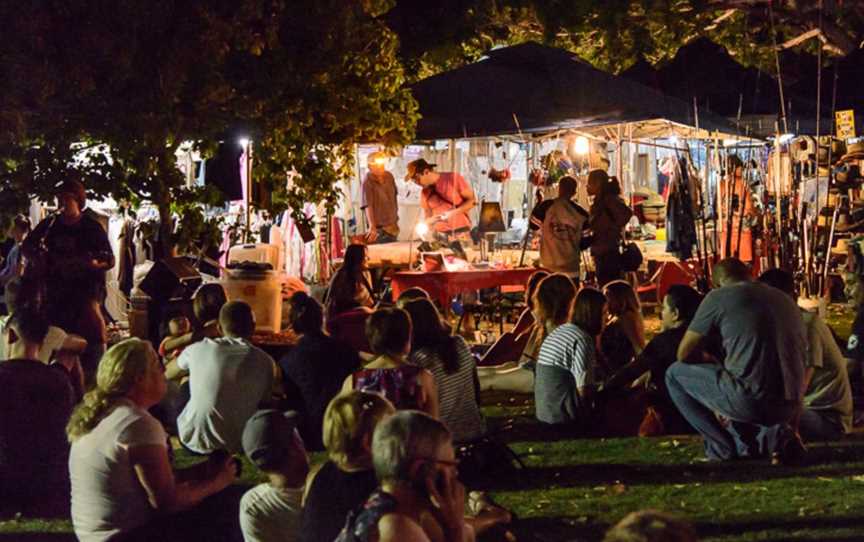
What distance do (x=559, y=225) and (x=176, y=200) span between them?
3.88 meters

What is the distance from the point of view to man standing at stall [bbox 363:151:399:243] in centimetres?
1559

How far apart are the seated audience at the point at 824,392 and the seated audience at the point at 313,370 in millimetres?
2867

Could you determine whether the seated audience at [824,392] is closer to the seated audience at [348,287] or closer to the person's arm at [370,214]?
the seated audience at [348,287]

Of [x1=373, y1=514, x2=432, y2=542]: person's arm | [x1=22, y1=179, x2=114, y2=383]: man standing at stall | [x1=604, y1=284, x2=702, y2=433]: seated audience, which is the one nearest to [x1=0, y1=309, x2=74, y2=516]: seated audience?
[x1=22, y1=179, x2=114, y2=383]: man standing at stall

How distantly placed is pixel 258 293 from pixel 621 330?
4160 millimetres

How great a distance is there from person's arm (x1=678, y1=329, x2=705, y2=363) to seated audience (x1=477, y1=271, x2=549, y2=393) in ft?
6.87

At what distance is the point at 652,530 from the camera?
113 inches

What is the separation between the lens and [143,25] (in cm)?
1097

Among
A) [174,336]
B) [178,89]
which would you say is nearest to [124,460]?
[174,336]

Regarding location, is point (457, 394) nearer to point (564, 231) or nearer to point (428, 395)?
point (428, 395)

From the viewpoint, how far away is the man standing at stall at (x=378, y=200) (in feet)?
51.1

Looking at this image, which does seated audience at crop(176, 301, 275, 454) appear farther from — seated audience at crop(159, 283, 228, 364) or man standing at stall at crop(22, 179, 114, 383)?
man standing at stall at crop(22, 179, 114, 383)

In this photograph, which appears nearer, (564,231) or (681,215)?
(564,231)

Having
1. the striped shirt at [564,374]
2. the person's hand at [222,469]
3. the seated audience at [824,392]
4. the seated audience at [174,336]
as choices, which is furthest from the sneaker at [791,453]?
the seated audience at [174,336]
